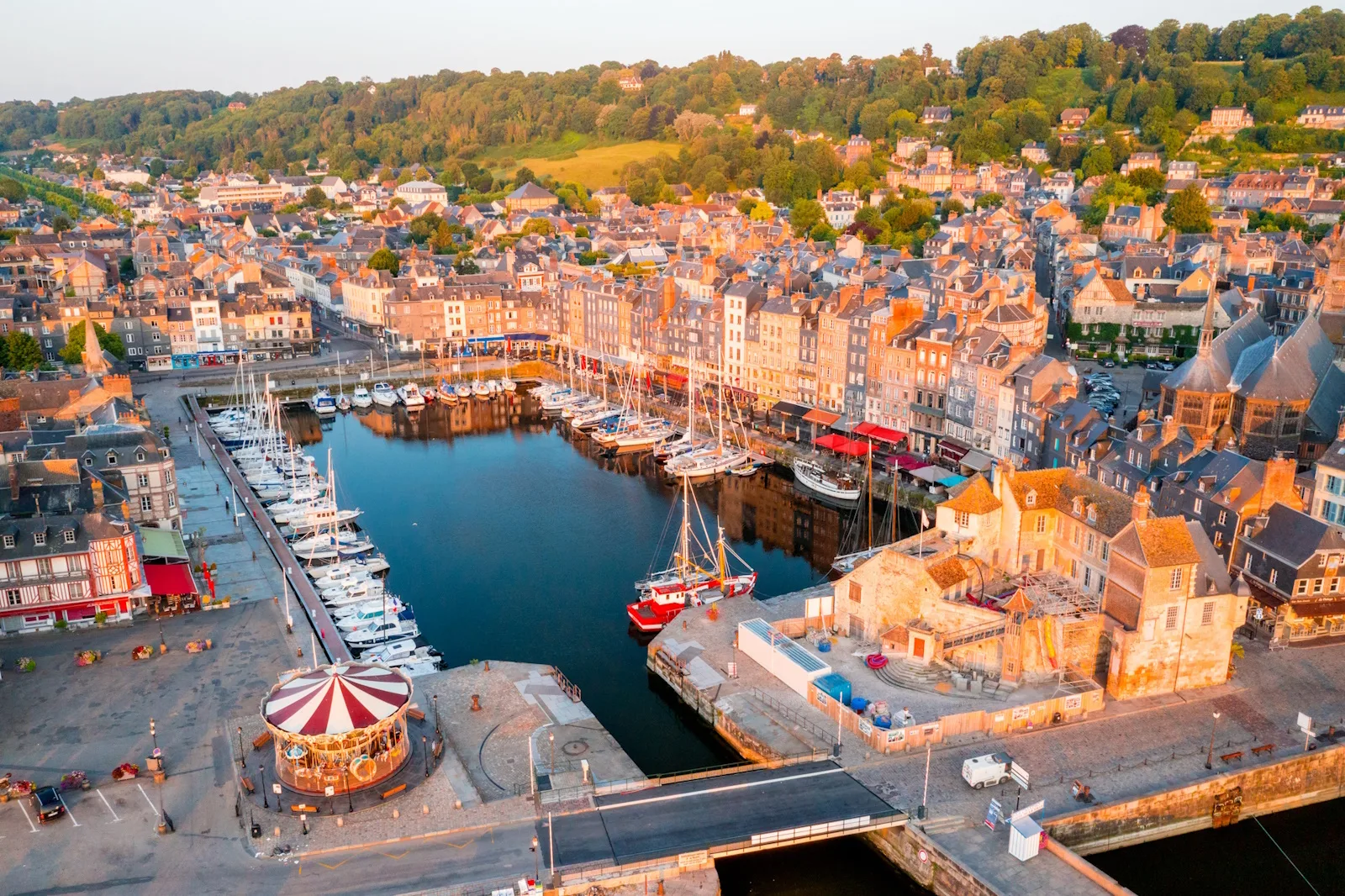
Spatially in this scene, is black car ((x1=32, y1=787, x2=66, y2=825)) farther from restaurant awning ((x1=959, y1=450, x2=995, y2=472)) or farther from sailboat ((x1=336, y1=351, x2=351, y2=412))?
sailboat ((x1=336, y1=351, x2=351, y2=412))

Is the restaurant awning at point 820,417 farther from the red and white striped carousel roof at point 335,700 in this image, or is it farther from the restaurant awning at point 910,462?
the red and white striped carousel roof at point 335,700

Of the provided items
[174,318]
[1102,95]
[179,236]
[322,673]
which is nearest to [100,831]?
[322,673]

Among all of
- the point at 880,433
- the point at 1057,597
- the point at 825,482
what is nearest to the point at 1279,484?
the point at 1057,597

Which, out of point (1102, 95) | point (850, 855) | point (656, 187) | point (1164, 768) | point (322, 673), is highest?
point (1102, 95)

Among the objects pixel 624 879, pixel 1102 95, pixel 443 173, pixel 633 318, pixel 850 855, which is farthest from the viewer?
pixel 443 173

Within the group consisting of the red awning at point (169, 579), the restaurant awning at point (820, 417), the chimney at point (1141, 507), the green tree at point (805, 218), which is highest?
the green tree at point (805, 218)

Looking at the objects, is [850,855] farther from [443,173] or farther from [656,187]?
[443,173]

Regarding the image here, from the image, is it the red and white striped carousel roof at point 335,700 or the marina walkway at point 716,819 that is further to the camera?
the red and white striped carousel roof at point 335,700

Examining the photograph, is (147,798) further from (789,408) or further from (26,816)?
(789,408)

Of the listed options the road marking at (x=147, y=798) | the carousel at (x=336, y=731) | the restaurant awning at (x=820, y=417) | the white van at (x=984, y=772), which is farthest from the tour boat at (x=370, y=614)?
the restaurant awning at (x=820, y=417)
